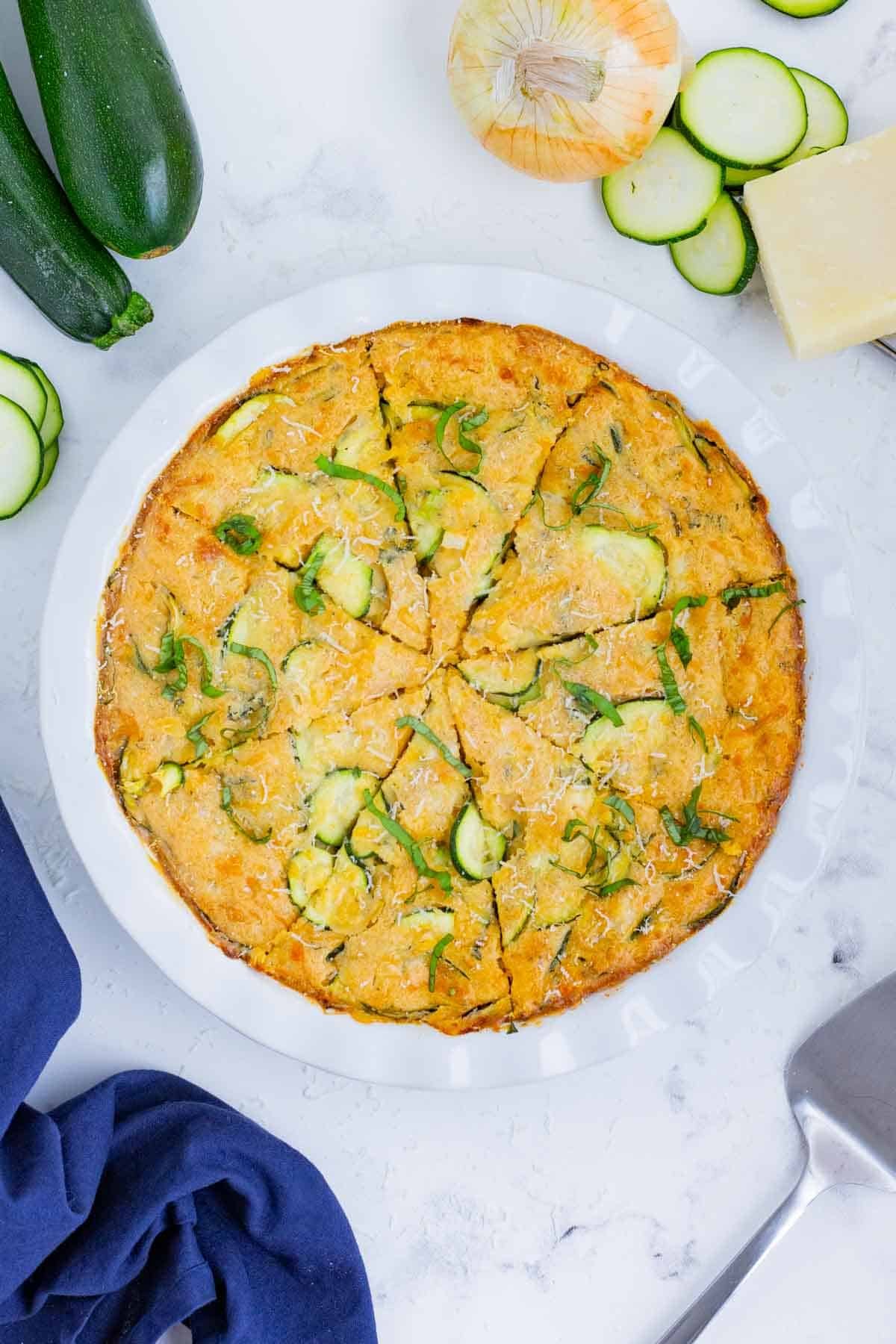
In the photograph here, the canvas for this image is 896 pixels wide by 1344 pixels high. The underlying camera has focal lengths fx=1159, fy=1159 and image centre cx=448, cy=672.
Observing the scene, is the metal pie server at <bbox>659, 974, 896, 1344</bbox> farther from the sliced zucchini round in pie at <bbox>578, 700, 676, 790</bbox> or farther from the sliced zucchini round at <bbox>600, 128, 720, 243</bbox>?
the sliced zucchini round at <bbox>600, 128, 720, 243</bbox>

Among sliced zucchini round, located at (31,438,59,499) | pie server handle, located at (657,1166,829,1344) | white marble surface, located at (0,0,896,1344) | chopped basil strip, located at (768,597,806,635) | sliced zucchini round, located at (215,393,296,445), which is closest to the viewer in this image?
sliced zucchini round, located at (215,393,296,445)

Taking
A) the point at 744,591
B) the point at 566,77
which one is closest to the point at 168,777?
the point at 744,591

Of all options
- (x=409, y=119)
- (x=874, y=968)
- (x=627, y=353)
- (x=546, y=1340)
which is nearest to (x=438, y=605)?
(x=627, y=353)

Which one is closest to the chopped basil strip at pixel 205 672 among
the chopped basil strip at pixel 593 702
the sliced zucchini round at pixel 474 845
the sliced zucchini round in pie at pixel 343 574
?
the sliced zucchini round in pie at pixel 343 574

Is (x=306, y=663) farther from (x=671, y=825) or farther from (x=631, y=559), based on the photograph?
(x=671, y=825)

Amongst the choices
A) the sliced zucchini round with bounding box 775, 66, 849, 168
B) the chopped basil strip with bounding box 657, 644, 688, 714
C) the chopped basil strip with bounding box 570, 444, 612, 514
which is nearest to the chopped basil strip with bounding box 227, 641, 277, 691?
the chopped basil strip with bounding box 570, 444, 612, 514

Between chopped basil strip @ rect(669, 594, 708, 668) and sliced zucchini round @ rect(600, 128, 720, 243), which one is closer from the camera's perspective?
chopped basil strip @ rect(669, 594, 708, 668)

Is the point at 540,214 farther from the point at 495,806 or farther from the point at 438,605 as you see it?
the point at 495,806
